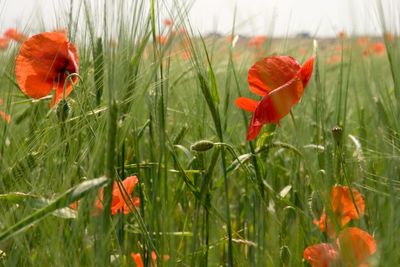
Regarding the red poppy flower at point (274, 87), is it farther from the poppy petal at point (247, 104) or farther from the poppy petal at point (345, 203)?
A: the poppy petal at point (345, 203)

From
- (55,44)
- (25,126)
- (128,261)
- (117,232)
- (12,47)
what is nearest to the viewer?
(128,261)

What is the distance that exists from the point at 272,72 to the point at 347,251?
34 cm

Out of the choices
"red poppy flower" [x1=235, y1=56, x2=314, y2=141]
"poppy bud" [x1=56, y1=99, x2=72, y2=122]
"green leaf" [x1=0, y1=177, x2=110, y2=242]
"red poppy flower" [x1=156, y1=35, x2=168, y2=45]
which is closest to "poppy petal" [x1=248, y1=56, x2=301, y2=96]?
"red poppy flower" [x1=235, y1=56, x2=314, y2=141]

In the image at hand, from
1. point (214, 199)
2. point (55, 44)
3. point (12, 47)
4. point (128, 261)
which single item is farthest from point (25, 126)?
point (128, 261)

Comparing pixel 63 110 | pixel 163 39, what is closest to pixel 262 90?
pixel 163 39

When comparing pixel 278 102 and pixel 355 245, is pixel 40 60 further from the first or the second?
pixel 355 245

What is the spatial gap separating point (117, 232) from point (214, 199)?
0.14 meters

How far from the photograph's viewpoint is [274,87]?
98 centimetres

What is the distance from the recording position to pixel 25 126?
1.34m

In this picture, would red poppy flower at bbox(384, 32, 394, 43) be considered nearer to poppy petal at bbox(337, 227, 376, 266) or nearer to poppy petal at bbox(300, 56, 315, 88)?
poppy petal at bbox(300, 56, 315, 88)

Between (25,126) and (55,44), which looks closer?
(55,44)

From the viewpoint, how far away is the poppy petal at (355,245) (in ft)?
2.19

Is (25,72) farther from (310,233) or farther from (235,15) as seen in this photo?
(310,233)

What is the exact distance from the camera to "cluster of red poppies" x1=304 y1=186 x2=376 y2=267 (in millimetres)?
668
